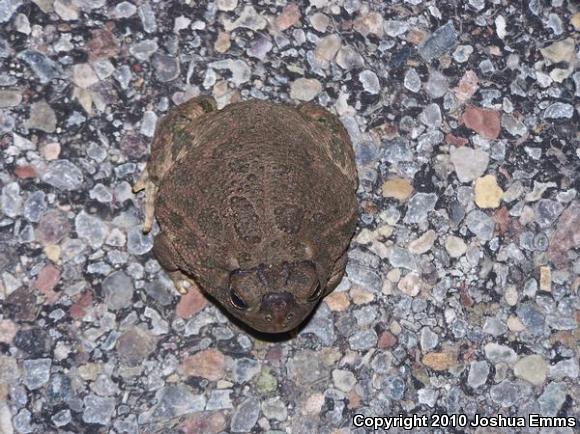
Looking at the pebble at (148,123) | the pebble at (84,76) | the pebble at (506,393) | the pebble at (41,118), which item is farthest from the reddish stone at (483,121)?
the pebble at (41,118)

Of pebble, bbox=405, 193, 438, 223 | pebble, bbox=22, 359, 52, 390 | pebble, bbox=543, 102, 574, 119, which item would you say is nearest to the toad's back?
pebble, bbox=405, 193, 438, 223

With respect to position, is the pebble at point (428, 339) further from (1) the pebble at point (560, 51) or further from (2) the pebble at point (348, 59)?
(1) the pebble at point (560, 51)

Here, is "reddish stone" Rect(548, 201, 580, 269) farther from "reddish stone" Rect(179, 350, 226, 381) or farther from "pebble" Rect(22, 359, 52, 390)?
"pebble" Rect(22, 359, 52, 390)

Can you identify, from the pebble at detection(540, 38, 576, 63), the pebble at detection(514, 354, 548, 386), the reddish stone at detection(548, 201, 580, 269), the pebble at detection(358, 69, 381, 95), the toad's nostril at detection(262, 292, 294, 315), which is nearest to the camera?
the toad's nostril at detection(262, 292, 294, 315)

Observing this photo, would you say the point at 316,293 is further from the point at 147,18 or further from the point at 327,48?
the point at 147,18

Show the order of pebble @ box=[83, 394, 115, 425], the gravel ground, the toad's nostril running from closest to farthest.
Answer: the toad's nostril
pebble @ box=[83, 394, 115, 425]
the gravel ground

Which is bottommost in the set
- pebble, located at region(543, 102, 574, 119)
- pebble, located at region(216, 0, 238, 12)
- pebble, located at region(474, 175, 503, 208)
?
pebble, located at region(474, 175, 503, 208)

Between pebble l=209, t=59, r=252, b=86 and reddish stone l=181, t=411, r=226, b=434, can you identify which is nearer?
reddish stone l=181, t=411, r=226, b=434

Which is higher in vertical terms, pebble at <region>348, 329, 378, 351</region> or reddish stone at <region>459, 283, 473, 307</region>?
reddish stone at <region>459, 283, 473, 307</region>
